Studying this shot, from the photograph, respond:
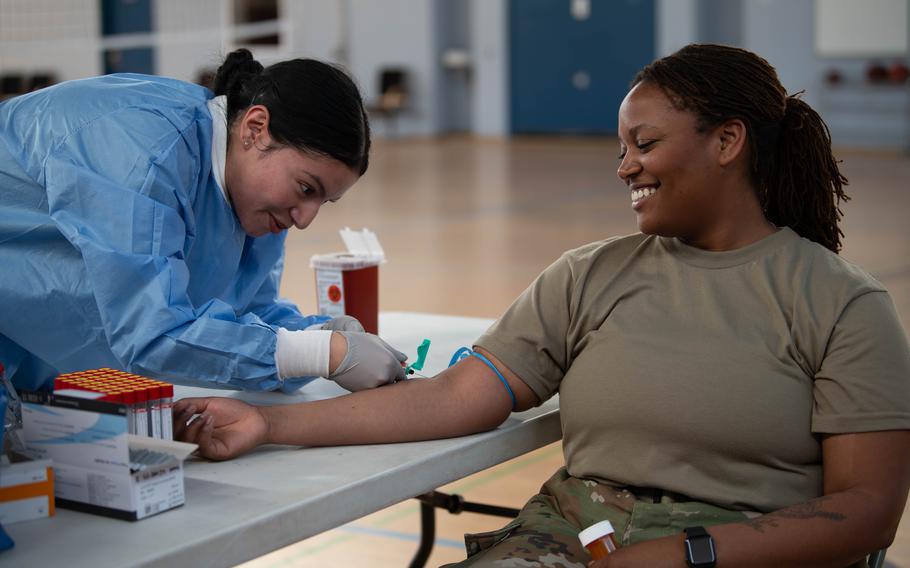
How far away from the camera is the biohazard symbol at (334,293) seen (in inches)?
90.1

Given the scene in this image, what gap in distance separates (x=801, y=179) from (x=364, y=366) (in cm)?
71

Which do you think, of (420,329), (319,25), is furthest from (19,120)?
(319,25)

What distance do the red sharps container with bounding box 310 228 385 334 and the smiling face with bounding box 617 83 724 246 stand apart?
0.71m

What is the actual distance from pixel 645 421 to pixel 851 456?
10.8 inches

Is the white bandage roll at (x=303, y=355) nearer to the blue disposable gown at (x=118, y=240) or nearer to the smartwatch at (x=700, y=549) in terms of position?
the blue disposable gown at (x=118, y=240)

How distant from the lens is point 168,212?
1.72 m

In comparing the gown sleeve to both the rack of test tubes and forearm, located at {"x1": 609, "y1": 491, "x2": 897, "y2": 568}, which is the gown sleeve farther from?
forearm, located at {"x1": 609, "y1": 491, "x2": 897, "y2": 568}

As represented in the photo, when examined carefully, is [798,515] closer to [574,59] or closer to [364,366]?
[364,366]

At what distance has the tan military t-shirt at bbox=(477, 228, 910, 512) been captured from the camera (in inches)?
62.1

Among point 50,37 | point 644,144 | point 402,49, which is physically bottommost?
point 644,144

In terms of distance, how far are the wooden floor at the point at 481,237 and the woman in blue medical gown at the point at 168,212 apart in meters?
1.17

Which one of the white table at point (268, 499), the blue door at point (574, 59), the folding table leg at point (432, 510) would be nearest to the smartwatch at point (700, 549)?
the white table at point (268, 499)

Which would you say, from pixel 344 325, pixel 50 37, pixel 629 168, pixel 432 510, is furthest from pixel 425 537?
pixel 50 37

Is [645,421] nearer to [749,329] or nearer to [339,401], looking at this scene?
[749,329]
